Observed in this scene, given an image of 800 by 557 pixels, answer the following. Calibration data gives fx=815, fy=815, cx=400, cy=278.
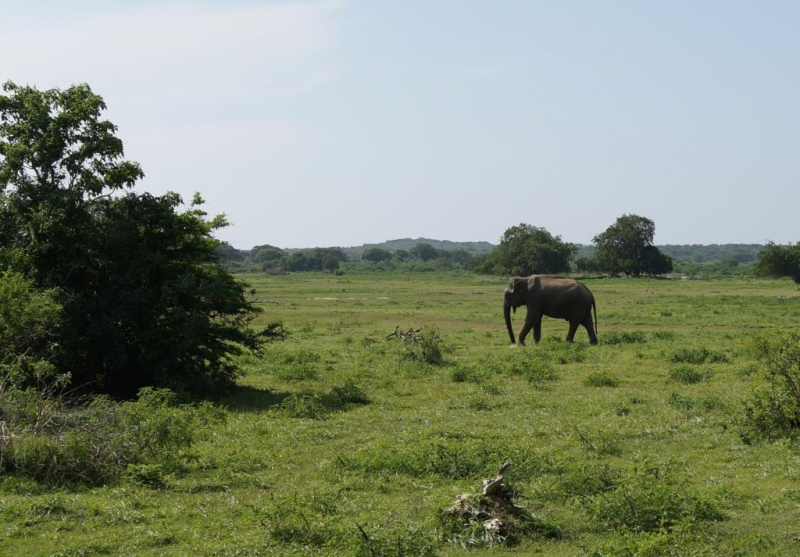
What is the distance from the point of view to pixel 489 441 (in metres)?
13.5

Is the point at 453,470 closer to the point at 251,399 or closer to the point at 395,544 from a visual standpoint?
the point at 395,544

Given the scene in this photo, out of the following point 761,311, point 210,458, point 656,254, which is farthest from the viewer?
point 656,254

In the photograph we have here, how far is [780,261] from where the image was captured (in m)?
70.3

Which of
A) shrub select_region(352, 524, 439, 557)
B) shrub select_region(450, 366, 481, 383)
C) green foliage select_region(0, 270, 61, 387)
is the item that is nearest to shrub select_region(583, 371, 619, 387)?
shrub select_region(450, 366, 481, 383)

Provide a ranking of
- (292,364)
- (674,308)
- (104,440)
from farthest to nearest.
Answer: (674,308), (292,364), (104,440)

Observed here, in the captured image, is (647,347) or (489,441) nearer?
(489,441)

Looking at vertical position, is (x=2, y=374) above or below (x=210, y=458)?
above

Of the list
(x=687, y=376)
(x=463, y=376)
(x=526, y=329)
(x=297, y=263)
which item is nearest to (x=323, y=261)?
(x=297, y=263)

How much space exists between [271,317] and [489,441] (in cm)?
3212

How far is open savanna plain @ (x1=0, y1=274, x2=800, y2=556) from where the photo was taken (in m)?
9.04

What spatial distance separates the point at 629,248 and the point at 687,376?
268 ft

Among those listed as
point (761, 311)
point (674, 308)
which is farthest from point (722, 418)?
point (674, 308)

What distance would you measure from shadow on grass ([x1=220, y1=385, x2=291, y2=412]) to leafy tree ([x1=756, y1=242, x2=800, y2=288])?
61.7 m

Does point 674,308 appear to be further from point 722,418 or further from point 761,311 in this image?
point 722,418
